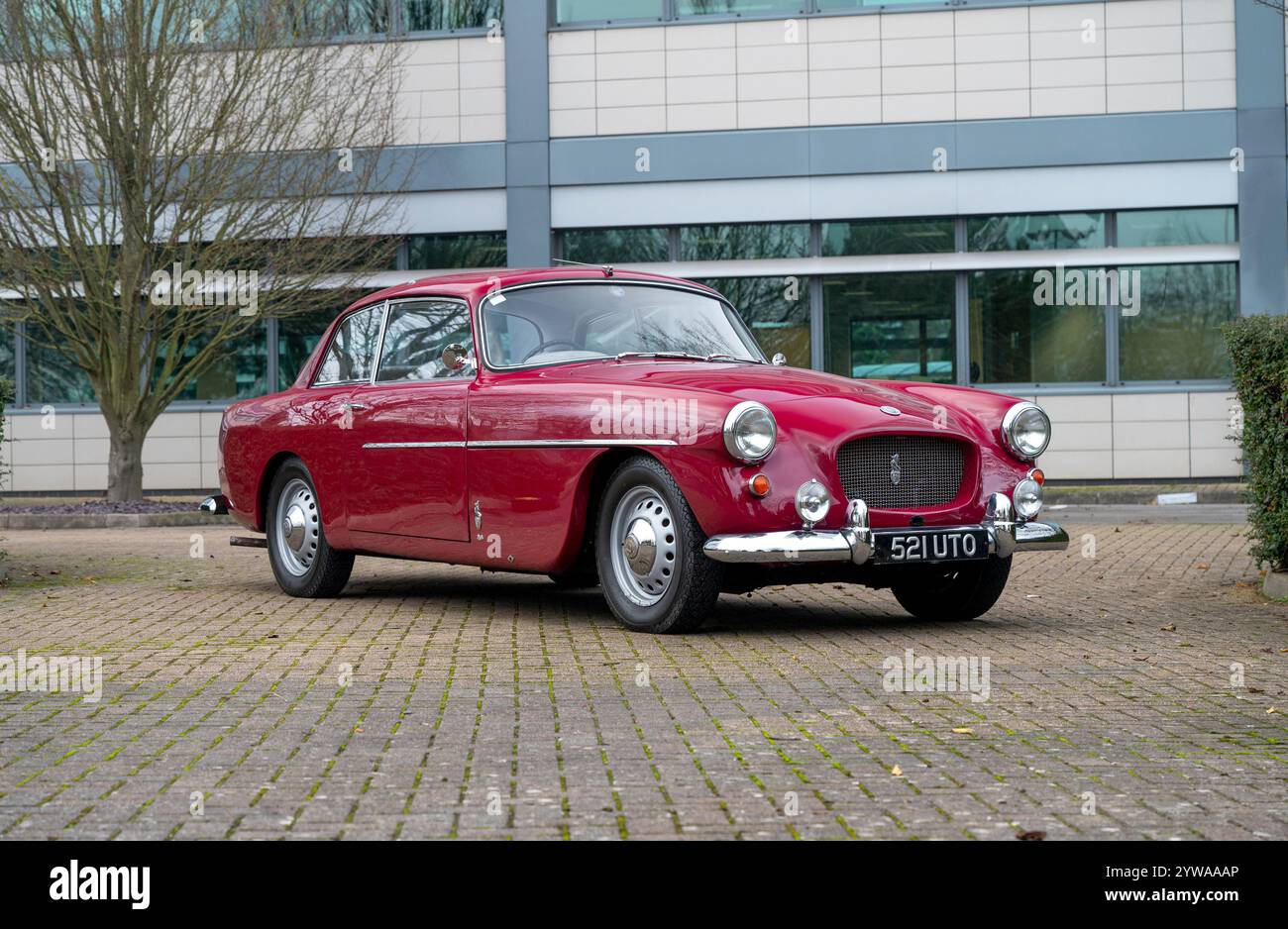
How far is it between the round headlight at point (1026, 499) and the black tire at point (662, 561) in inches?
59.7

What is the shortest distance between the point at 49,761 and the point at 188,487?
17.4 metres

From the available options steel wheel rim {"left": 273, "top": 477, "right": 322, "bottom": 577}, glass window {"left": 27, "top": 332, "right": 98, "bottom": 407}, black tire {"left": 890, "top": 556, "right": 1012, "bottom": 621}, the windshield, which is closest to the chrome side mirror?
the windshield

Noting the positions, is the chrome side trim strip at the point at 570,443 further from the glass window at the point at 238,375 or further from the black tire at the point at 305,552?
the glass window at the point at 238,375

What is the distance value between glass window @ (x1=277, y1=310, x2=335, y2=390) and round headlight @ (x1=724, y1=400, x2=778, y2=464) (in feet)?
50.5

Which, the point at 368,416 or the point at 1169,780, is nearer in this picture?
the point at 1169,780

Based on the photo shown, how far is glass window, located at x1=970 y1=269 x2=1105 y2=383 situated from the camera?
66.9 feet

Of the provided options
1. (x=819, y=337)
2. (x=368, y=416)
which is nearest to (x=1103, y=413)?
(x=819, y=337)

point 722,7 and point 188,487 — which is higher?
point 722,7

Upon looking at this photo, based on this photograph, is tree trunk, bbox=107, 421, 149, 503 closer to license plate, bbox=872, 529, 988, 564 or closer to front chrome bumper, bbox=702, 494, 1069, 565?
front chrome bumper, bbox=702, 494, 1069, 565

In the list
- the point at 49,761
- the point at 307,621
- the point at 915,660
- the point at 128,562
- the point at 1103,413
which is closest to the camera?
the point at 49,761

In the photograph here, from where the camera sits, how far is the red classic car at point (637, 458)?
281 inches

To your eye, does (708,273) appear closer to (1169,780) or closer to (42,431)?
(42,431)

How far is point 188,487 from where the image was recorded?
71.2 ft

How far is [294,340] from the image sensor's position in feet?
71.7
